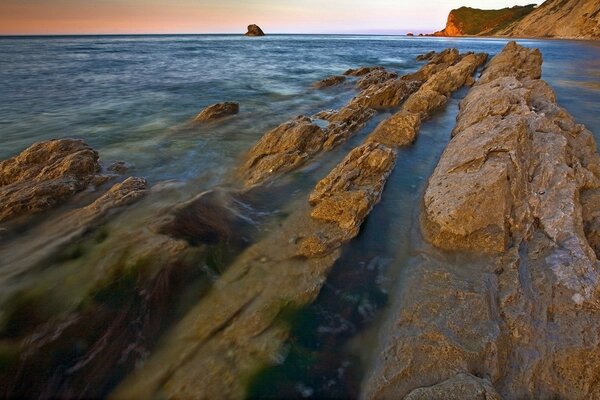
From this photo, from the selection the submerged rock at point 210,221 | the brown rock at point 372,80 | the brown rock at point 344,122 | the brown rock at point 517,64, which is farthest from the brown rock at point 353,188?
the brown rock at point 517,64

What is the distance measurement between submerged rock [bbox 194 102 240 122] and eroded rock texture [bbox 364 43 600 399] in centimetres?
1373

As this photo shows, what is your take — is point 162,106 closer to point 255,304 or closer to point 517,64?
point 255,304

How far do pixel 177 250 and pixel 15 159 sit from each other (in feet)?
28.7

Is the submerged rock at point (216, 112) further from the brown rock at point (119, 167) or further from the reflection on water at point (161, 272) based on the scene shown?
the brown rock at point (119, 167)

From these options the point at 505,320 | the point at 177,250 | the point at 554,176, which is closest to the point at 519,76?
the point at 554,176

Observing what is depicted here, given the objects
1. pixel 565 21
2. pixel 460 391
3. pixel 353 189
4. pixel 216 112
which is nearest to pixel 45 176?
pixel 353 189

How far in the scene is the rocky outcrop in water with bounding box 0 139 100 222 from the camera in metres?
9.56

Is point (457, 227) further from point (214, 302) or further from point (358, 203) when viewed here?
point (214, 302)

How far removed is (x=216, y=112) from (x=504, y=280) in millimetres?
17636

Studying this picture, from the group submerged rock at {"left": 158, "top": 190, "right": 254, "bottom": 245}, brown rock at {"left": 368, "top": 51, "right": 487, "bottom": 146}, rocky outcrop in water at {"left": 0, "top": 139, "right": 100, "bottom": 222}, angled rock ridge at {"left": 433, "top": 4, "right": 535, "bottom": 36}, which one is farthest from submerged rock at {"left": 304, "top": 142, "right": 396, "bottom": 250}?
angled rock ridge at {"left": 433, "top": 4, "right": 535, "bottom": 36}

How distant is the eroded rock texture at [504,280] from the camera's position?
4.98 meters

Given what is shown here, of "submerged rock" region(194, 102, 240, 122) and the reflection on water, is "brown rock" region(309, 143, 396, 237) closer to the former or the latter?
the reflection on water

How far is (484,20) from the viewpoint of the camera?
181875 mm

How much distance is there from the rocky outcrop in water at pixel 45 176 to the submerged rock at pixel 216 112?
765 cm
